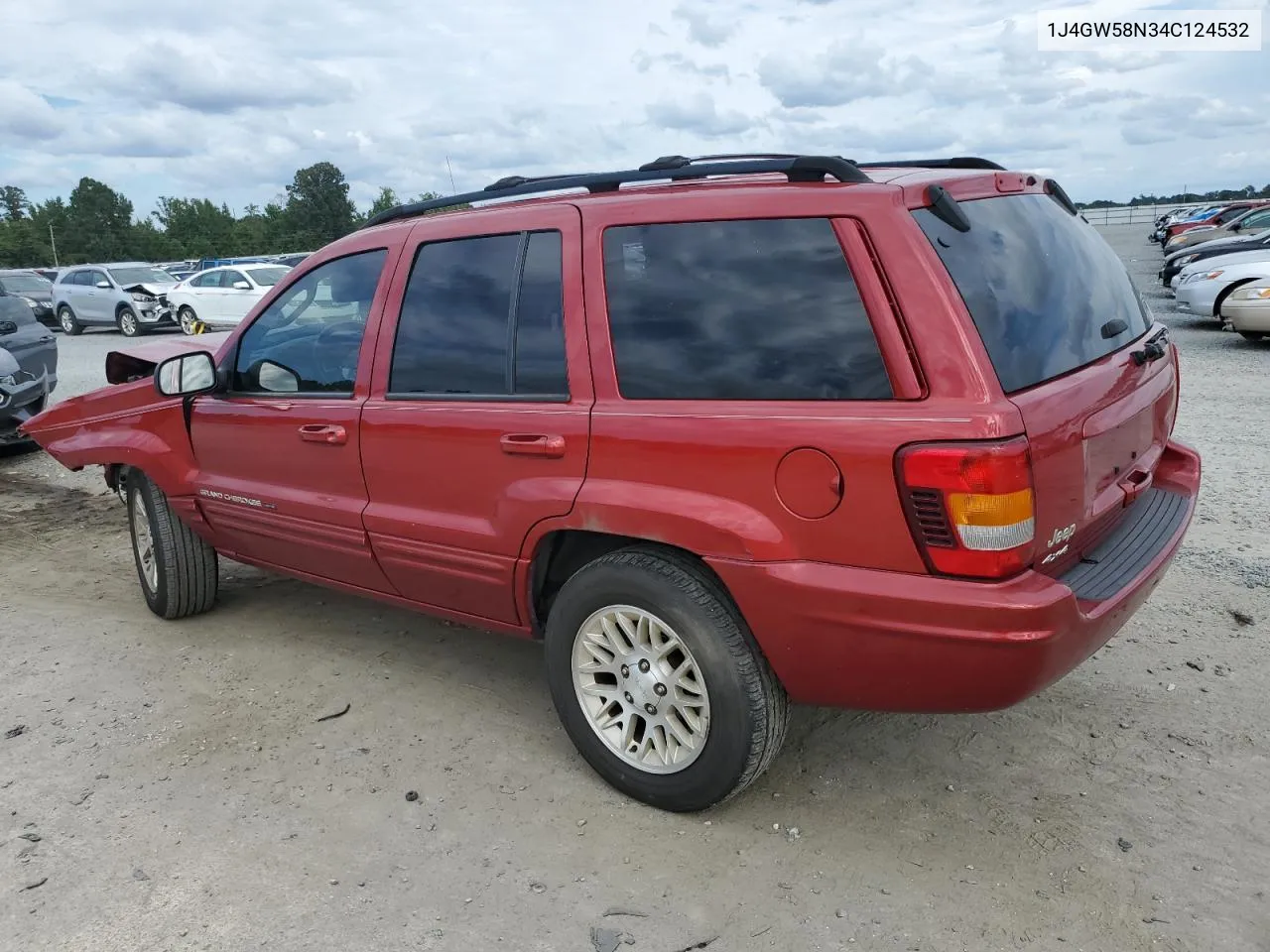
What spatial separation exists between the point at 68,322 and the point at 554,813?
993 inches

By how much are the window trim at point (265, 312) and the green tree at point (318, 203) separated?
68.5m

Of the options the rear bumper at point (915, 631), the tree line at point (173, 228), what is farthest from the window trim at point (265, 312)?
the tree line at point (173, 228)

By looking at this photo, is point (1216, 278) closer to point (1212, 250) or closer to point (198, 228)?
point (1212, 250)

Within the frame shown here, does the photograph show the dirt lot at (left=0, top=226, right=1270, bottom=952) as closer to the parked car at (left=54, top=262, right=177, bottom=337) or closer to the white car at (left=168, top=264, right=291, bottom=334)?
the white car at (left=168, top=264, right=291, bottom=334)

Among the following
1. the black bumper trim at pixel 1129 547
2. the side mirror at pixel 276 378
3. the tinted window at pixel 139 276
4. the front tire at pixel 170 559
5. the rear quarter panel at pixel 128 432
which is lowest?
the front tire at pixel 170 559

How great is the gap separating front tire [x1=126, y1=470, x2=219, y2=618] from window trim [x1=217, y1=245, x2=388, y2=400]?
0.82m

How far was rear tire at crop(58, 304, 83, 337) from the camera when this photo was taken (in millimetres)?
23734

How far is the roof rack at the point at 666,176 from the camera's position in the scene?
276cm

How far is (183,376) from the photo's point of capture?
411cm

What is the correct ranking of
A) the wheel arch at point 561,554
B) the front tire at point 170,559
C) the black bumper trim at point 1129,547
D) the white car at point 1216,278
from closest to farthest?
the black bumper trim at point 1129,547 < the wheel arch at point 561,554 < the front tire at point 170,559 < the white car at point 1216,278

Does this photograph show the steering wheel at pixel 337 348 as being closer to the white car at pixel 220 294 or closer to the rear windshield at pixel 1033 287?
the rear windshield at pixel 1033 287

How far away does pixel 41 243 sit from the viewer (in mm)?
74125

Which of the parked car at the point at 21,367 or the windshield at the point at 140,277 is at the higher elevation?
the windshield at the point at 140,277

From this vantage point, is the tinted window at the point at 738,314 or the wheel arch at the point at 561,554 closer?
the tinted window at the point at 738,314
